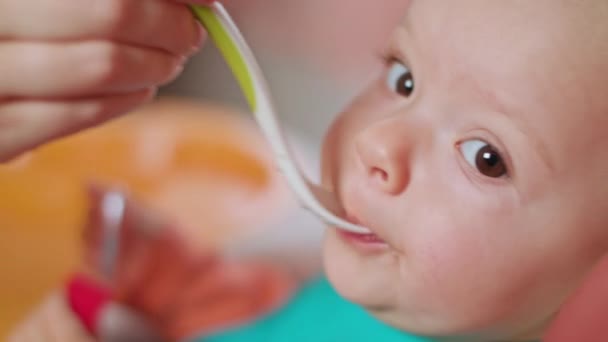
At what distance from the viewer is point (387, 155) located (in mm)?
318

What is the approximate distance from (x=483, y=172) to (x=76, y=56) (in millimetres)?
170

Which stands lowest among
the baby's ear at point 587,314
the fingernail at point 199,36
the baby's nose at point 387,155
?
the baby's ear at point 587,314

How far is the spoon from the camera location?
34 centimetres

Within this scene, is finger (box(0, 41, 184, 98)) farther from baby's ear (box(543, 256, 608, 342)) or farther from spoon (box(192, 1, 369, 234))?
baby's ear (box(543, 256, 608, 342))

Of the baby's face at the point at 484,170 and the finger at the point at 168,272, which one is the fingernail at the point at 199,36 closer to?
the baby's face at the point at 484,170

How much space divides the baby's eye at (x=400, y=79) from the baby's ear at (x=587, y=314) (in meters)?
0.12

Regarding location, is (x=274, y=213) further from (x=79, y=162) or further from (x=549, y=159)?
(x=549, y=159)

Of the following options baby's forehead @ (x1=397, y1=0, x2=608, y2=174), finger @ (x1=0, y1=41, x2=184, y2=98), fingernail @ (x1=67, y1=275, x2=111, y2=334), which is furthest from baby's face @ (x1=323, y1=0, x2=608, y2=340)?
fingernail @ (x1=67, y1=275, x2=111, y2=334)

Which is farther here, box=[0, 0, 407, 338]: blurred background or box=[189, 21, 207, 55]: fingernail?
box=[0, 0, 407, 338]: blurred background

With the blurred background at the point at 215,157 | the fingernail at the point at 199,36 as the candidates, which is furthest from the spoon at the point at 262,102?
the blurred background at the point at 215,157

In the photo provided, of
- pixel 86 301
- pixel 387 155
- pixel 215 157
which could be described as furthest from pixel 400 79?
pixel 215 157

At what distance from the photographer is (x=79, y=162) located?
2.52 feet

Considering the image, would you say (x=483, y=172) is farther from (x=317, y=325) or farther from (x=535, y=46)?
(x=317, y=325)

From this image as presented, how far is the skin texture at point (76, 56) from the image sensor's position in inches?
12.2
